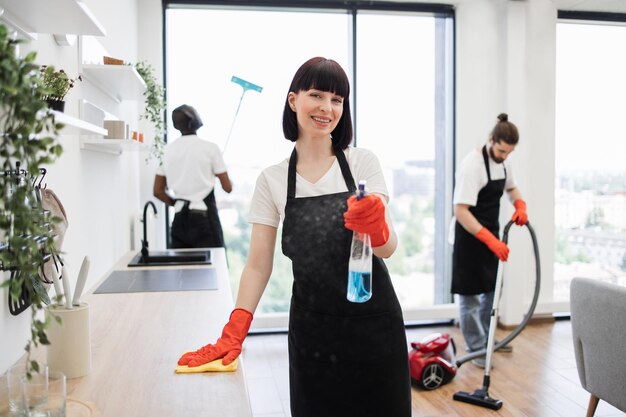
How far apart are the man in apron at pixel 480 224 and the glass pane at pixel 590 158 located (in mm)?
1329

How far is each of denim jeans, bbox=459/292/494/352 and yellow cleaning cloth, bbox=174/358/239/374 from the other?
255 cm

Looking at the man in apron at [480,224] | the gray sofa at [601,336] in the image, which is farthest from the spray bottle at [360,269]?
the man in apron at [480,224]

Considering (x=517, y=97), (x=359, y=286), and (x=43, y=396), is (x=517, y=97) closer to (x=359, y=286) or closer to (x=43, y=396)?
(x=359, y=286)

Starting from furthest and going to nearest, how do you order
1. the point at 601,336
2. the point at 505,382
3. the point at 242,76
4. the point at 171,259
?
the point at 242,76, the point at 505,382, the point at 171,259, the point at 601,336

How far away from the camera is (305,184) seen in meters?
1.67

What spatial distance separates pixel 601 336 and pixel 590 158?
2.90 metres

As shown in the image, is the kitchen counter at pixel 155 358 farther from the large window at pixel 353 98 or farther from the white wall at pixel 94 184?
the large window at pixel 353 98

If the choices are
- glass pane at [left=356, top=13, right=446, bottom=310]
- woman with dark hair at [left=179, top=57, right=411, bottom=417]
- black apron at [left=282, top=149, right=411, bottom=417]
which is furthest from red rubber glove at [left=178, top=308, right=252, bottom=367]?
glass pane at [left=356, top=13, right=446, bottom=310]

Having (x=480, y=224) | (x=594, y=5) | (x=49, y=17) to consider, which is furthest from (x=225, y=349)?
(x=594, y=5)

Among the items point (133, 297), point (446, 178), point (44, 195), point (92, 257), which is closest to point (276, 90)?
point (446, 178)

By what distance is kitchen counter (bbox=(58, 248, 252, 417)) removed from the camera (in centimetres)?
115

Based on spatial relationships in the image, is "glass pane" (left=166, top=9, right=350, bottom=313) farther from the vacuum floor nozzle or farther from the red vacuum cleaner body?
the vacuum floor nozzle

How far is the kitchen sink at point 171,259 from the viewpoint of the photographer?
2.78 m

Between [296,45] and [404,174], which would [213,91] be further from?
[404,174]
